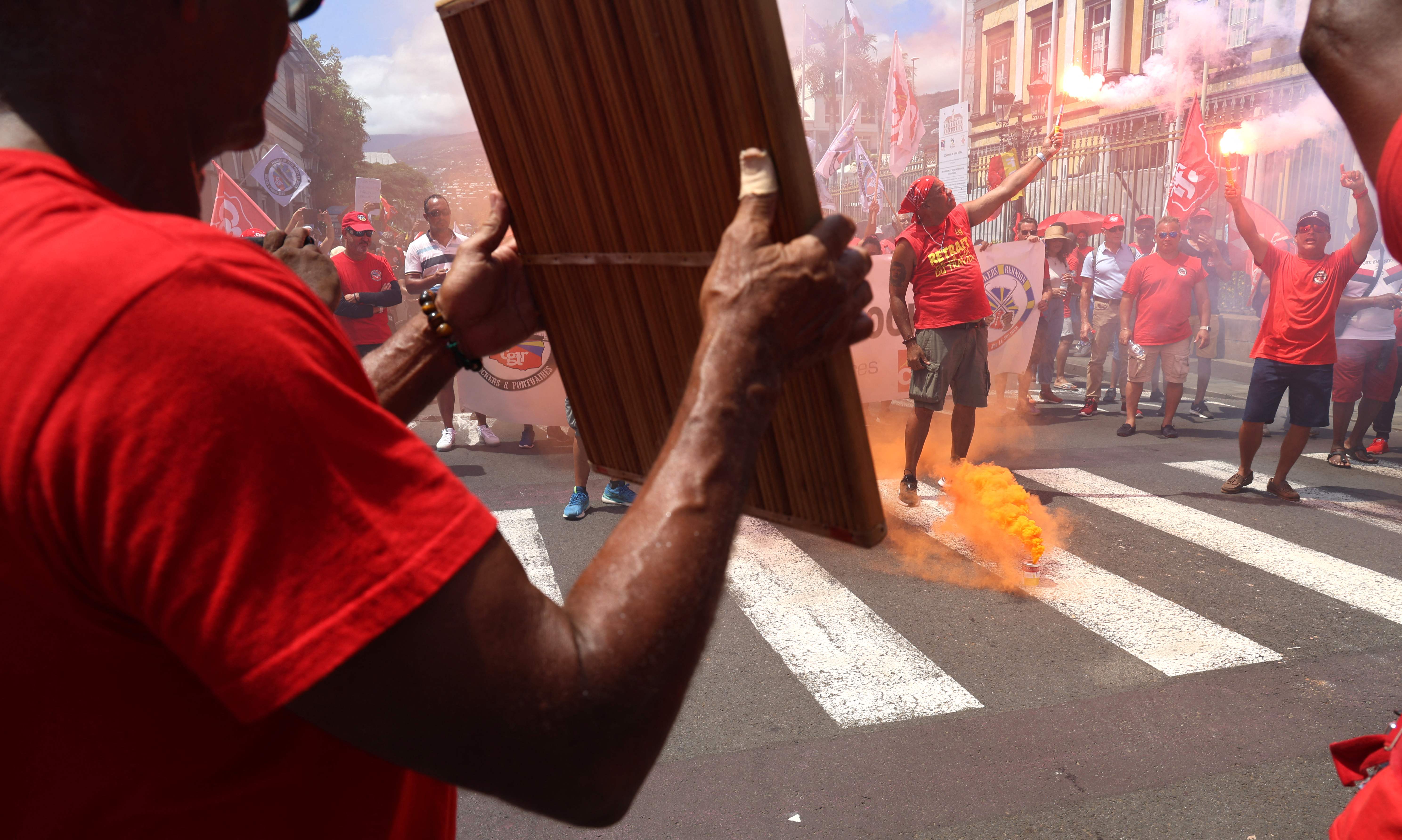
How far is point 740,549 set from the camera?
609 centimetres

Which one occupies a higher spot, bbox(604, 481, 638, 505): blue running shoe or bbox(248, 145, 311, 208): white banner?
bbox(248, 145, 311, 208): white banner

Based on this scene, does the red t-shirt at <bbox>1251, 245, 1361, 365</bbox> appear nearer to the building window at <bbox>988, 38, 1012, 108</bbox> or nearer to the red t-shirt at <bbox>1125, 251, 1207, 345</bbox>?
the red t-shirt at <bbox>1125, 251, 1207, 345</bbox>

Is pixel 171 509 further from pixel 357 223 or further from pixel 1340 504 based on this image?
pixel 357 223

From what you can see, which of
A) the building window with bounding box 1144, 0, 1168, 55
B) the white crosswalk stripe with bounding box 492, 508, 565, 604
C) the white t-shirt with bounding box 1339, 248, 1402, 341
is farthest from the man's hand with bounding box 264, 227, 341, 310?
the building window with bounding box 1144, 0, 1168, 55

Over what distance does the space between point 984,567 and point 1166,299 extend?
18.9 feet

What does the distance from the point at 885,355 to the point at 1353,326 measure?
13.8ft

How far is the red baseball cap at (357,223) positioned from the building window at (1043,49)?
1058 inches

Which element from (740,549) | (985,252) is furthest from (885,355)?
(740,549)

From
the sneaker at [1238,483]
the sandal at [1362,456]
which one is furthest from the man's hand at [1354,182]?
the sneaker at [1238,483]

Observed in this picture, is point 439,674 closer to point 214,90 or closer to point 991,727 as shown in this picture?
point 214,90

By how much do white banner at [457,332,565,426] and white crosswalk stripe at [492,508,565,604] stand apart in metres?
2.06

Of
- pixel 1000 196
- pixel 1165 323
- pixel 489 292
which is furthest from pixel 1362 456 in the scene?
pixel 489 292

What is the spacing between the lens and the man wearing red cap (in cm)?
697

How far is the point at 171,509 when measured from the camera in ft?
2.26
